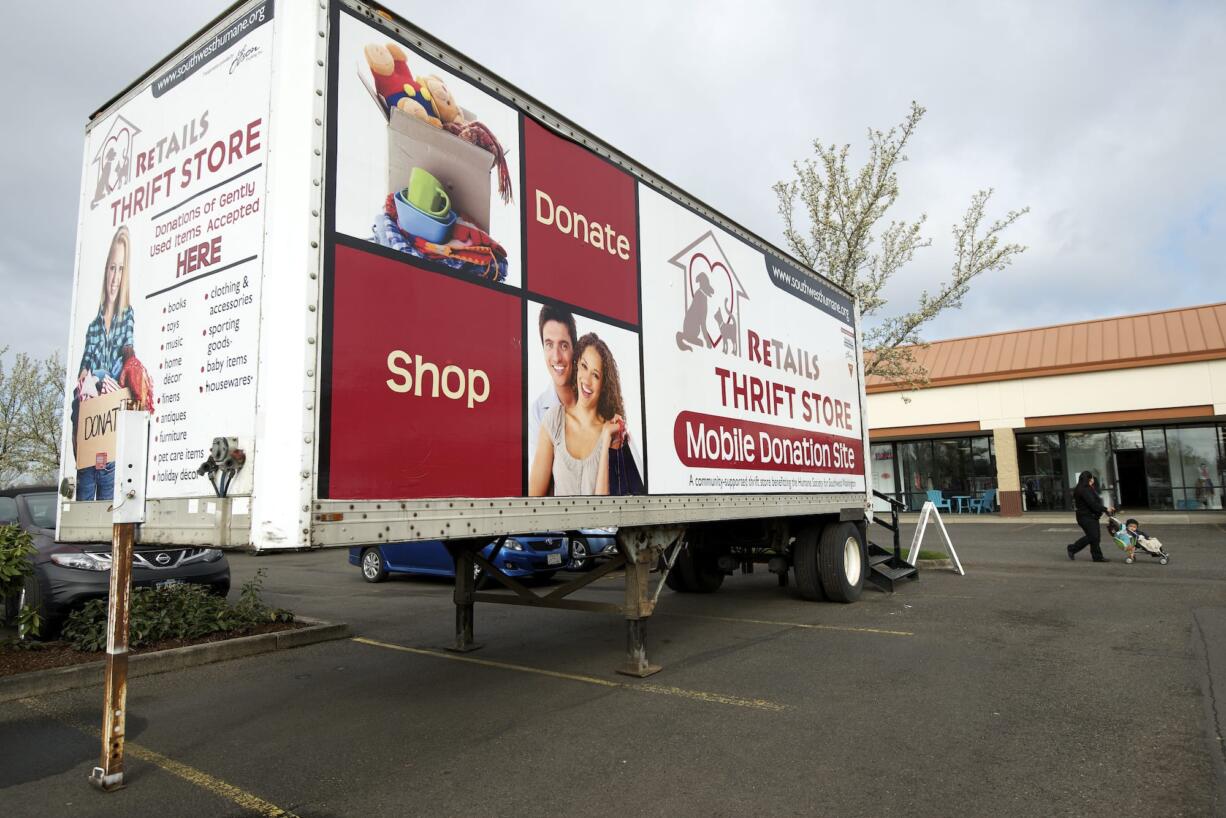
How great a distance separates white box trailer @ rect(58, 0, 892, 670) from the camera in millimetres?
3307

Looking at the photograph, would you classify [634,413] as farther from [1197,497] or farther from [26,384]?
[26,384]

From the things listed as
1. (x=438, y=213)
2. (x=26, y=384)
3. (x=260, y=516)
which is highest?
(x=26, y=384)

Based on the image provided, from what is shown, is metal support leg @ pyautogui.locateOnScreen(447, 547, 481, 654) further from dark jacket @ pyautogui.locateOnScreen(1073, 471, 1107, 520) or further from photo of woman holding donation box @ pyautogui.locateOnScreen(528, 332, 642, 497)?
dark jacket @ pyautogui.locateOnScreen(1073, 471, 1107, 520)

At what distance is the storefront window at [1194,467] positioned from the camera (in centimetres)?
2328

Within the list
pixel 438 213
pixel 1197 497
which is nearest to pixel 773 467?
pixel 438 213

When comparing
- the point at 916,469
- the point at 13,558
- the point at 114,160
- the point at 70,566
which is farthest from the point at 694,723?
the point at 916,469

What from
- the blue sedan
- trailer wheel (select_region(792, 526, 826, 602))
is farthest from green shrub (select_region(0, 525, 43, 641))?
trailer wheel (select_region(792, 526, 826, 602))

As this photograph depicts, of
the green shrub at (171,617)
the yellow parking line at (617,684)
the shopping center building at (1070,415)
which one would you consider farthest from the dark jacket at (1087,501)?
the green shrub at (171,617)

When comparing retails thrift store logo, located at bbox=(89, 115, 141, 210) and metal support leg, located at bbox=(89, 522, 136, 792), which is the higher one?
retails thrift store logo, located at bbox=(89, 115, 141, 210)

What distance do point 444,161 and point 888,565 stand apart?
9.48 meters

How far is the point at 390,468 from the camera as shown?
3559 millimetres

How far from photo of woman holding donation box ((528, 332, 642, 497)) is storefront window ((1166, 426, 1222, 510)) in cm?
2568

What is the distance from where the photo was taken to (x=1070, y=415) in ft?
73.2

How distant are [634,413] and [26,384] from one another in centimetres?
2910
